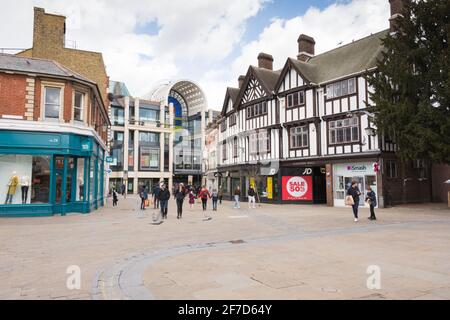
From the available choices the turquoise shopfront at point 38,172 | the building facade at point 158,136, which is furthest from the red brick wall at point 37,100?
the building facade at point 158,136

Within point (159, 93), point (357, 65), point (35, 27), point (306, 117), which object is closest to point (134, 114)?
point (159, 93)

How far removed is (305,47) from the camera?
3105 cm

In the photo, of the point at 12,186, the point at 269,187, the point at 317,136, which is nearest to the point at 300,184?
the point at 269,187

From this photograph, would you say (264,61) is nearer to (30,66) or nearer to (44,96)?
(30,66)

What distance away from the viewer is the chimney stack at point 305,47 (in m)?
30.8

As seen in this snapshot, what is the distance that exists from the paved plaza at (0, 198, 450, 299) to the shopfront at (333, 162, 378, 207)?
10.1 meters

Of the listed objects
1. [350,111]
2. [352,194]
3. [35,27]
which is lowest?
[352,194]

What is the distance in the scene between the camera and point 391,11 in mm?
23812

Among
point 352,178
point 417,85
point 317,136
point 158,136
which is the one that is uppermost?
point 158,136

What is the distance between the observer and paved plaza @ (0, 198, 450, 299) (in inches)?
196

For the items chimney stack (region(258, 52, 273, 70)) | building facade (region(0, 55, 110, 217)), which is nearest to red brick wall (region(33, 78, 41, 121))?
building facade (region(0, 55, 110, 217))

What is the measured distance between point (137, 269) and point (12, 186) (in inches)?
512
